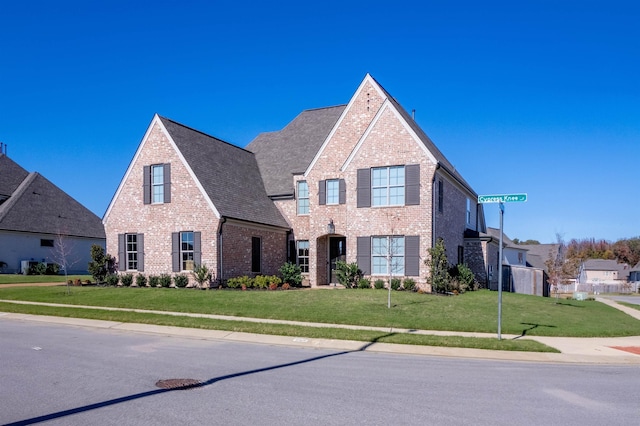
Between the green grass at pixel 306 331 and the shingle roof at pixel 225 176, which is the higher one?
the shingle roof at pixel 225 176

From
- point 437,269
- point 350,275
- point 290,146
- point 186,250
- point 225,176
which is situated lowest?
point 350,275

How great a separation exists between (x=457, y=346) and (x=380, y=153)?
45.0ft

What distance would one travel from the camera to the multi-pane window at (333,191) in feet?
87.5

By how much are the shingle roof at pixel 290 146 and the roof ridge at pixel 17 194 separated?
17979 mm

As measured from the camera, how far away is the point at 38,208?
38781mm

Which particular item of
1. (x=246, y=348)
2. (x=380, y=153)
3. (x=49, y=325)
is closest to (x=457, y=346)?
(x=246, y=348)

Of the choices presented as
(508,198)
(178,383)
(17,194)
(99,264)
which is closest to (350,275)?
(508,198)

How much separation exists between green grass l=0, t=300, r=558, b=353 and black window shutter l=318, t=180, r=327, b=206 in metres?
12.2

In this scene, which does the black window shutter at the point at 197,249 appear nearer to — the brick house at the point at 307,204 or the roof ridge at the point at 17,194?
the brick house at the point at 307,204

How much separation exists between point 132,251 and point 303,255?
9.22 meters

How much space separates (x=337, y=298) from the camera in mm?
19812

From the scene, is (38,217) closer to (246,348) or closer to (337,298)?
(337,298)

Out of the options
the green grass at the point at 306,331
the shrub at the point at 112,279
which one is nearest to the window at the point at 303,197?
the shrub at the point at 112,279

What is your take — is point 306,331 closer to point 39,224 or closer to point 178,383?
point 178,383
